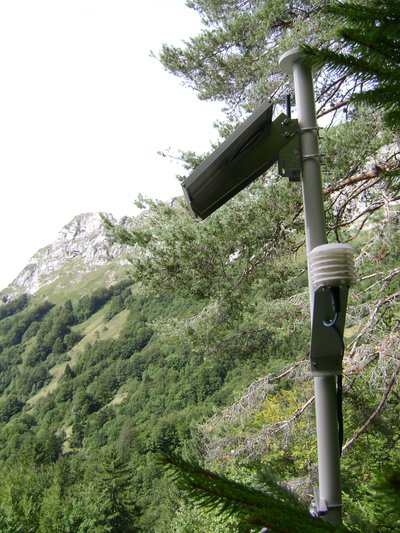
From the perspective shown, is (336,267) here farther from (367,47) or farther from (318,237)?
(367,47)

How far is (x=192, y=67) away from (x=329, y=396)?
7.32 meters

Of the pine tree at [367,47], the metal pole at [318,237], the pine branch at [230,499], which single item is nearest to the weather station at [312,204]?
the metal pole at [318,237]

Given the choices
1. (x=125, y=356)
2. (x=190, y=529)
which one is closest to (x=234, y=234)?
(x=190, y=529)

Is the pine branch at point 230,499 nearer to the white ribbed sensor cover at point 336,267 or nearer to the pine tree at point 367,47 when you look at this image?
the white ribbed sensor cover at point 336,267

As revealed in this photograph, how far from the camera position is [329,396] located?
1.48 meters

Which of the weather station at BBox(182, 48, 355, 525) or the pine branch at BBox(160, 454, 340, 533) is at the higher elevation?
the weather station at BBox(182, 48, 355, 525)

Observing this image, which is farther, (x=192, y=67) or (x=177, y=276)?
(x=192, y=67)

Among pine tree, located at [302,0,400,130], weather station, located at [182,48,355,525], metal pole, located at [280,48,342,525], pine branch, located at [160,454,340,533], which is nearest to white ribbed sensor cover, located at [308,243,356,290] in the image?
weather station, located at [182,48,355,525]

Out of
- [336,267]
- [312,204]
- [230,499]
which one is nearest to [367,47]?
[336,267]

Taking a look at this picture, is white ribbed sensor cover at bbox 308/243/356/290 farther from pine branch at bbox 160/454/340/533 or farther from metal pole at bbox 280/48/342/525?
pine branch at bbox 160/454/340/533

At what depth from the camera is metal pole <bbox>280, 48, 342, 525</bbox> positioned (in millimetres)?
1431

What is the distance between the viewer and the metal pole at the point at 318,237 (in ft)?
4.69

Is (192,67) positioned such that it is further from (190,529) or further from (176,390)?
(176,390)

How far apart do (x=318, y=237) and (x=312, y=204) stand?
13 centimetres
